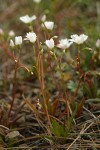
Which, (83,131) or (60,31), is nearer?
(83,131)

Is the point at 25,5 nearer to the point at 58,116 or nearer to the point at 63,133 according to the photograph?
the point at 58,116

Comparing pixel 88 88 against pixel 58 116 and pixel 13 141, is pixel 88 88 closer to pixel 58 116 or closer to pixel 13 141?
pixel 58 116

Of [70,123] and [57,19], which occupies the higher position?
[57,19]

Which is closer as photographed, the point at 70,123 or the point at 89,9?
the point at 70,123

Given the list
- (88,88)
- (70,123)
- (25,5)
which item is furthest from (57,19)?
(70,123)

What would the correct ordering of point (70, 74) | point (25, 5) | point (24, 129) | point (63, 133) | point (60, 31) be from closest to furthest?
point (63, 133) → point (24, 129) → point (70, 74) → point (60, 31) → point (25, 5)

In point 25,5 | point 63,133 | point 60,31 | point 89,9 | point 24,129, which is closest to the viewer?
point 63,133

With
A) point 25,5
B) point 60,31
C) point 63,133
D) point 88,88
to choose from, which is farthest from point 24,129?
point 25,5

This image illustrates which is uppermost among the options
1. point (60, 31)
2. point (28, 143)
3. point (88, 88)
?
point (60, 31)

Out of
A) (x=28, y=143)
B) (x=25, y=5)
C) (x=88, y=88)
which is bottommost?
(x=28, y=143)
